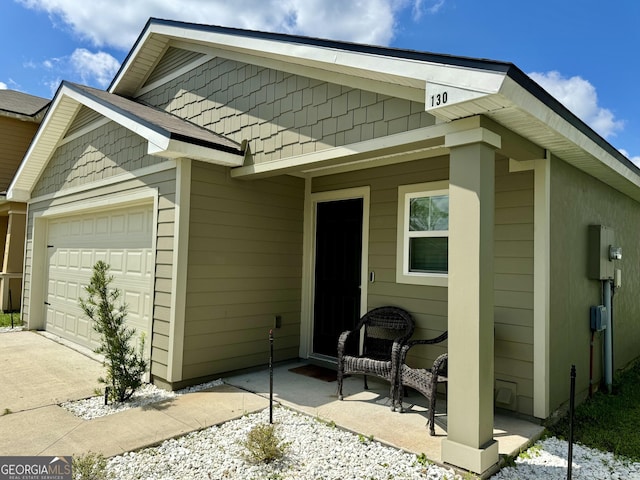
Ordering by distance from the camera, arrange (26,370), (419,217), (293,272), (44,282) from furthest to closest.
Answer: (44,282) → (293,272) → (26,370) → (419,217)

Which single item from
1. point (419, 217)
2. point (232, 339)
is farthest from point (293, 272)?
point (419, 217)

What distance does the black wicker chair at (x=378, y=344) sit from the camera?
4.10 metres

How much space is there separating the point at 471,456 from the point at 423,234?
249cm

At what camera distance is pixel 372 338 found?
16.5 feet

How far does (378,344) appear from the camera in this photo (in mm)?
4941

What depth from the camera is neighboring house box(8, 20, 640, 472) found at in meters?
2.92

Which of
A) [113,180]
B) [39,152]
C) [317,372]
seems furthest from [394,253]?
[39,152]

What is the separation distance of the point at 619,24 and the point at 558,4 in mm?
4020

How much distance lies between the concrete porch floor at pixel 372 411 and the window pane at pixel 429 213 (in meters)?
1.87

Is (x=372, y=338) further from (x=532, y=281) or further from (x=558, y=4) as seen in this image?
(x=558, y=4)

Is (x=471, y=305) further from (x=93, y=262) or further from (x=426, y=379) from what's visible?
(x=93, y=262)

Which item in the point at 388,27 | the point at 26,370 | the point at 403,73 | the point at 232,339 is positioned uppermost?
the point at 388,27

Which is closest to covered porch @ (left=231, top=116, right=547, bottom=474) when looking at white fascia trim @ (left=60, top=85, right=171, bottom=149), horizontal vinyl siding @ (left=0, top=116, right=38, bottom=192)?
white fascia trim @ (left=60, top=85, right=171, bottom=149)

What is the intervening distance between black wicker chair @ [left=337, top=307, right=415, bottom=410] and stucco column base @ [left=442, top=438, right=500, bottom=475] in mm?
1135
